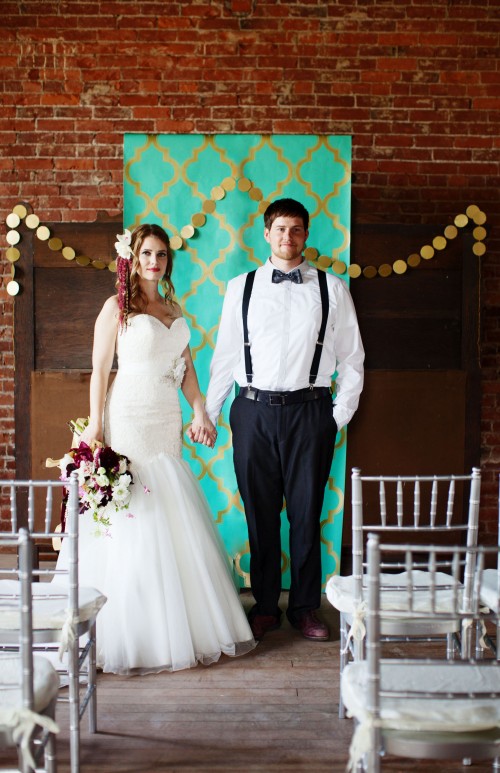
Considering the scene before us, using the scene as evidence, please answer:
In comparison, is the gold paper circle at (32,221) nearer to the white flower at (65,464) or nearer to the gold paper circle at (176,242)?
the gold paper circle at (176,242)

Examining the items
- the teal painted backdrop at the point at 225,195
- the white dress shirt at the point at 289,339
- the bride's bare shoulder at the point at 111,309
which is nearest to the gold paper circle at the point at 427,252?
the teal painted backdrop at the point at 225,195

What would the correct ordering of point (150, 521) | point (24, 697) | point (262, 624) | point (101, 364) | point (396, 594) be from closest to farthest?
point (24, 697) < point (396, 594) < point (150, 521) < point (101, 364) < point (262, 624)

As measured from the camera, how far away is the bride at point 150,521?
274 cm

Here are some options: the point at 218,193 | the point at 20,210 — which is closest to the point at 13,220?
the point at 20,210

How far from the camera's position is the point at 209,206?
374 centimetres

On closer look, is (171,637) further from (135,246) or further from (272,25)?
(272,25)

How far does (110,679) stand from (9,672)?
44.3 inches

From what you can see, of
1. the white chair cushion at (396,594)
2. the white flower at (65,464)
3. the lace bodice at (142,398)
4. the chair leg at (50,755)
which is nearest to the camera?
the chair leg at (50,755)

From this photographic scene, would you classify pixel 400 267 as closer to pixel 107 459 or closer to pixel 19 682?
pixel 107 459

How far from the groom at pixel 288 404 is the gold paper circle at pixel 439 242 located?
85 centimetres

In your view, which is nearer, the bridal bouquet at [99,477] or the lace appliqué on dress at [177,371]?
the bridal bouquet at [99,477]

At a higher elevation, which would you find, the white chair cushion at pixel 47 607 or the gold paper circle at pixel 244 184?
the gold paper circle at pixel 244 184

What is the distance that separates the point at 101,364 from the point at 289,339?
2.69 ft

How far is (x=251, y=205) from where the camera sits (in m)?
3.75
